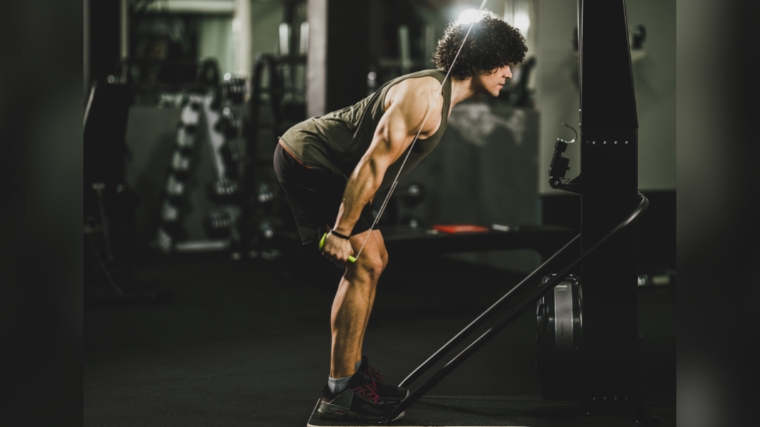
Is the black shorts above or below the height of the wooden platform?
above

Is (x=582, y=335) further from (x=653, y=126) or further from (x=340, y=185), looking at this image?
(x=653, y=126)

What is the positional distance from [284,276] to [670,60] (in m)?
3.15

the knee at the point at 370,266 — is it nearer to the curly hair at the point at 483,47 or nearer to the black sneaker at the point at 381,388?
the black sneaker at the point at 381,388

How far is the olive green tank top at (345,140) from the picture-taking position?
9.03 ft

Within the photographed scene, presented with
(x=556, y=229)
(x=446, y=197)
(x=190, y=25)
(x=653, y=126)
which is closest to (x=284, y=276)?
(x=446, y=197)

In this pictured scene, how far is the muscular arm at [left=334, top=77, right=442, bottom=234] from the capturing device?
2.55 m

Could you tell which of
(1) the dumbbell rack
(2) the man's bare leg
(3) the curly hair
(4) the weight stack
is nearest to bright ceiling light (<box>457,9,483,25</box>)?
(3) the curly hair

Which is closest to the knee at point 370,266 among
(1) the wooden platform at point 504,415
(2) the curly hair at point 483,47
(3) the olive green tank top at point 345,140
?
(3) the olive green tank top at point 345,140

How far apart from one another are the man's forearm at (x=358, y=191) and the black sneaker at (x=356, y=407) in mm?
523

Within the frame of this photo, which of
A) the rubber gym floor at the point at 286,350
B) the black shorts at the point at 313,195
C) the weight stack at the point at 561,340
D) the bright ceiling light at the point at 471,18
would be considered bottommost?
the rubber gym floor at the point at 286,350

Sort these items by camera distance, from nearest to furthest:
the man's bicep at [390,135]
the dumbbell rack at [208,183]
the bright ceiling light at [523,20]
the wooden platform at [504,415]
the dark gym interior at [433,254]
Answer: the dark gym interior at [433,254] → the man's bicep at [390,135] → the wooden platform at [504,415] → the dumbbell rack at [208,183] → the bright ceiling light at [523,20]

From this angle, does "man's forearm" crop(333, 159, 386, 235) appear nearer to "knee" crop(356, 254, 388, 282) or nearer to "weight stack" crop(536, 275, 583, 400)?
"knee" crop(356, 254, 388, 282)

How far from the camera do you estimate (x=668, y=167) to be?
253 inches

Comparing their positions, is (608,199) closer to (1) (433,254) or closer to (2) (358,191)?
(2) (358,191)
